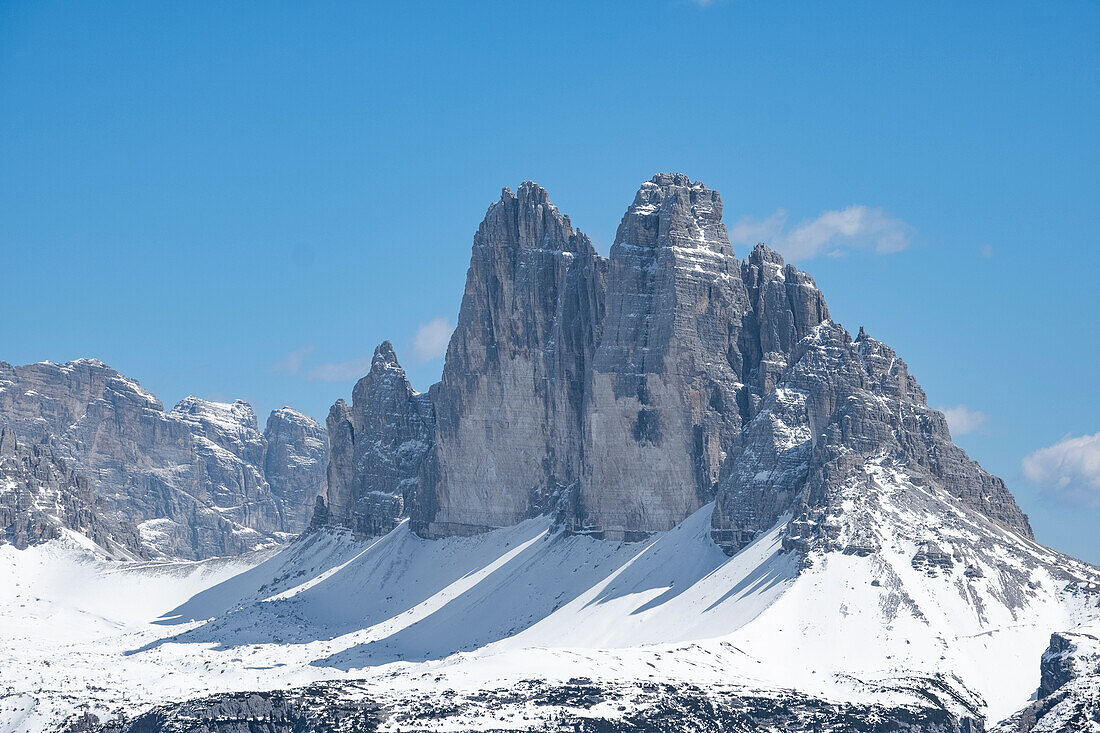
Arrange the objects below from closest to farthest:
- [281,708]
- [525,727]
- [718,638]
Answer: [525,727]
[281,708]
[718,638]

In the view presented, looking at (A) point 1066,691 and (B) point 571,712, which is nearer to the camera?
(A) point 1066,691

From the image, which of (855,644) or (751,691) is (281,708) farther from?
(855,644)

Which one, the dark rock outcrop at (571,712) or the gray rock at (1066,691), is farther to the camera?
the dark rock outcrop at (571,712)

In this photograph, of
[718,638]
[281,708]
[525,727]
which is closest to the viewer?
[525,727]

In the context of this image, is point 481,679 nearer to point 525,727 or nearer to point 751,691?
point 525,727

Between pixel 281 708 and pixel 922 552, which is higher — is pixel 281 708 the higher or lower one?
the lower one

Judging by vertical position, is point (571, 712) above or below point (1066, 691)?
above

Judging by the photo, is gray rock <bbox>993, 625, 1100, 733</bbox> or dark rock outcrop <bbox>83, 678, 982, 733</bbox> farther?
dark rock outcrop <bbox>83, 678, 982, 733</bbox>

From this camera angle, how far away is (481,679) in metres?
180

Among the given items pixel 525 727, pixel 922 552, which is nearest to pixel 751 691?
pixel 525 727

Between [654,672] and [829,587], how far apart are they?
92.6ft

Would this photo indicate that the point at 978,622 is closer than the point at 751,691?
No

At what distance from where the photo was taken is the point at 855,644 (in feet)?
609

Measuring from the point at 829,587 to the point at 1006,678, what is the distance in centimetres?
2294
